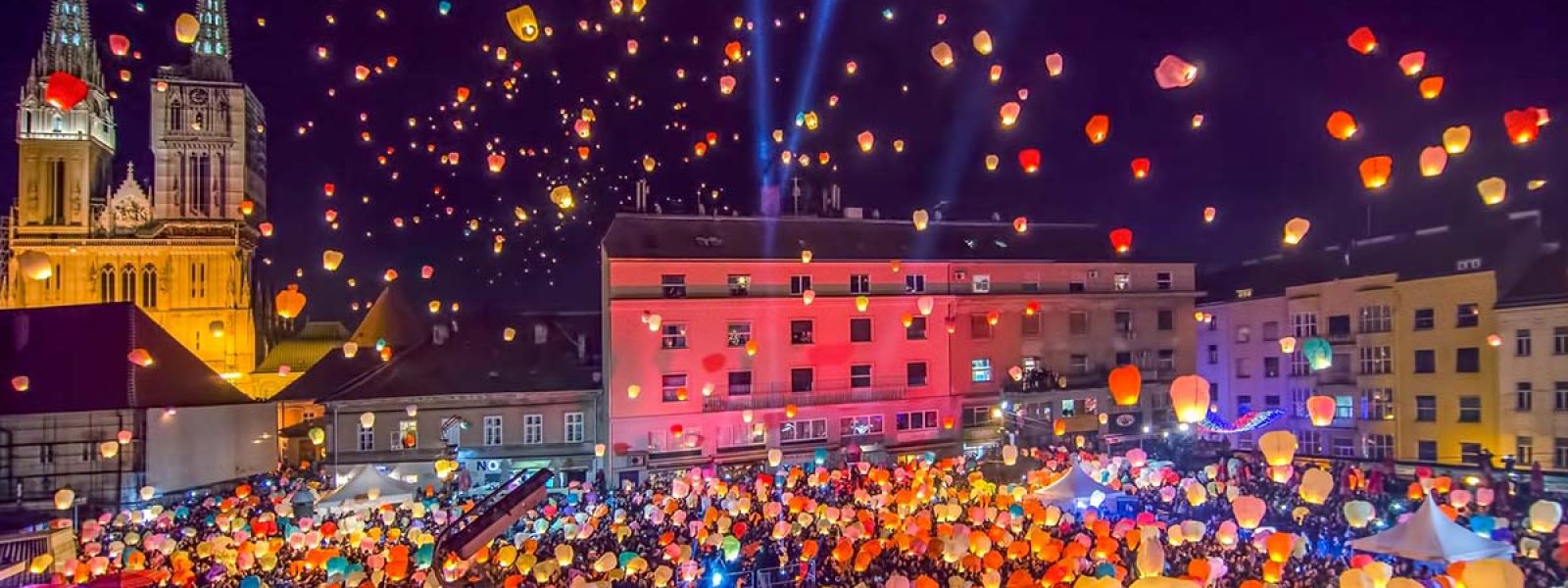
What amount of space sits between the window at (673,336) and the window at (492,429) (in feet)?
19.0

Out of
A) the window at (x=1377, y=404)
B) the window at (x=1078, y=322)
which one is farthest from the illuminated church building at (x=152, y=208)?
the window at (x=1377, y=404)

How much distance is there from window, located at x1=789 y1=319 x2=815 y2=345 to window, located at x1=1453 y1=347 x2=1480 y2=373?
20973 mm

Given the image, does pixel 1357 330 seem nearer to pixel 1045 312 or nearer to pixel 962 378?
pixel 1045 312

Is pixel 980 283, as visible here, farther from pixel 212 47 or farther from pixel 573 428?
pixel 212 47

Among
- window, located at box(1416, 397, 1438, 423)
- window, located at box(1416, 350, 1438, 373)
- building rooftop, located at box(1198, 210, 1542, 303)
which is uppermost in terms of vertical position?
building rooftop, located at box(1198, 210, 1542, 303)

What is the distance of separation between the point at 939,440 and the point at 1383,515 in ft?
55.1

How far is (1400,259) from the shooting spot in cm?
3559

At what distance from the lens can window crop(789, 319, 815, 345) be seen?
3394 cm

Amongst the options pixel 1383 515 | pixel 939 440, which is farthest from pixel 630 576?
pixel 939 440

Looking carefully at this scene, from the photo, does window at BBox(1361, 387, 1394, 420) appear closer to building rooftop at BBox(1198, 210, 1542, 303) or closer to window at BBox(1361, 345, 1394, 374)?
window at BBox(1361, 345, 1394, 374)

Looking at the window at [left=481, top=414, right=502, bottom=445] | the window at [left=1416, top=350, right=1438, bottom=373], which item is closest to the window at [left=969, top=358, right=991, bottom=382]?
the window at [left=1416, top=350, right=1438, bottom=373]

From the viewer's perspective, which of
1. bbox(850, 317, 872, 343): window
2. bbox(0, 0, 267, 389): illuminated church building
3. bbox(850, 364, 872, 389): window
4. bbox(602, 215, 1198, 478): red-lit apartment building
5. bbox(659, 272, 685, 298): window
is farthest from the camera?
bbox(0, 0, 267, 389): illuminated church building

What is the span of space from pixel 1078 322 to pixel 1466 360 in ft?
40.3

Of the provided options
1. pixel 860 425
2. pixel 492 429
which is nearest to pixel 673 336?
pixel 492 429
